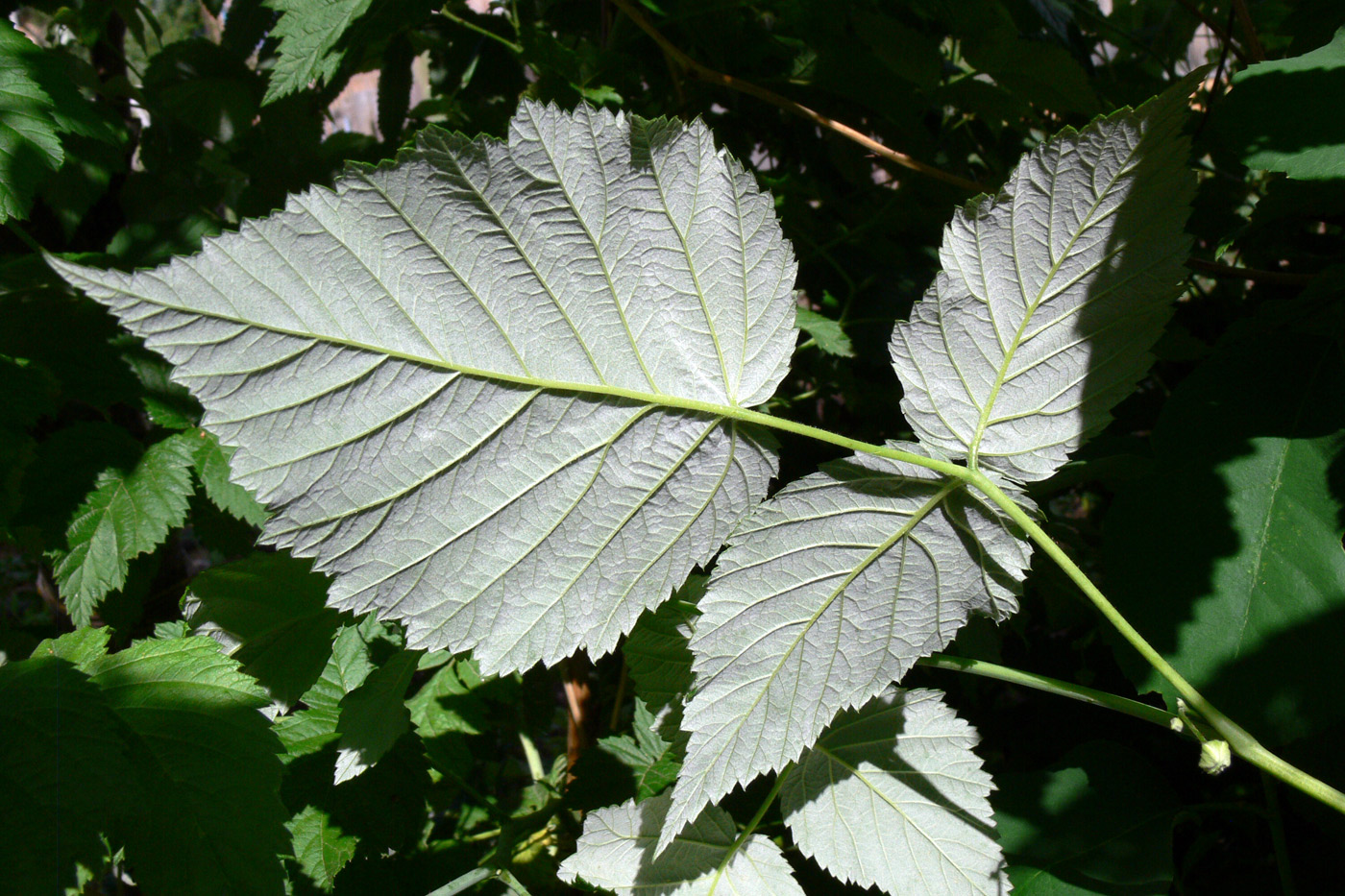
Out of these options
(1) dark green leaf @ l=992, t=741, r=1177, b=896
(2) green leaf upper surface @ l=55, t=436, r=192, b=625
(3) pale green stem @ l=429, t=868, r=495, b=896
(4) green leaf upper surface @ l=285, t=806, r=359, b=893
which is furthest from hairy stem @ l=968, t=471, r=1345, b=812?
(2) green leaf upper surface @ l=55, t=436, r=192, b=625

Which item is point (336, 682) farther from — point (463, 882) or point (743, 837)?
point (743, 837)

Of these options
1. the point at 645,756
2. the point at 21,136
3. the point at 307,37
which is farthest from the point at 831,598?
the point at 21,136

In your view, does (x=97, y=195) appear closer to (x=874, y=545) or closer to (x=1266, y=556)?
(x=874, y=545)

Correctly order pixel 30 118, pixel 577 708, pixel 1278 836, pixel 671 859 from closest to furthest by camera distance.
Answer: pixel 671 859 < pixel 1278 836 < pixel 30 118 < pixel 577 708

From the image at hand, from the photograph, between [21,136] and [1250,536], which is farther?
[21,136]

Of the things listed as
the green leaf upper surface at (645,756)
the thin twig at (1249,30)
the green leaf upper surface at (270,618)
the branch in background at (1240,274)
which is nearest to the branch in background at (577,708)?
the green leaf upper surface at (645,756)

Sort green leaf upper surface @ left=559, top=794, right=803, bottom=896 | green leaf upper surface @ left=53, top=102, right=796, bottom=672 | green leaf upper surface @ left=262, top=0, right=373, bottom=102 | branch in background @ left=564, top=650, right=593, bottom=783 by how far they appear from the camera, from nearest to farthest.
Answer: green leaf upper surface @ left=53, top=102, right=796, bottom=672, green leaf upper surface @ left=559, top=794, right=803, bottom=896, green leaf upper surface @ left=262, top=0, right=373, bottom=102, branch in background @ left=564, top=650, right=593, bottom=783

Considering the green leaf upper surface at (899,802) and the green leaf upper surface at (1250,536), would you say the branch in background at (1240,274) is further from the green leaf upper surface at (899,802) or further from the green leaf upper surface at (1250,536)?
the green leaf upper surface at (899,802)

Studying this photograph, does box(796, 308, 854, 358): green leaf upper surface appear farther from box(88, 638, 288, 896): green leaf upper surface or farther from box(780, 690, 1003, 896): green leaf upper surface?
box(88, 638, 288, 896): green leaf upper surface
